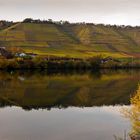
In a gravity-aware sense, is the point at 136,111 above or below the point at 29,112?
above

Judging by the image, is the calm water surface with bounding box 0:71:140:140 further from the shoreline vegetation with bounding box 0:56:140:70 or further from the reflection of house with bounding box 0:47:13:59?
the reflection of house with bounding box 0:47:13:59

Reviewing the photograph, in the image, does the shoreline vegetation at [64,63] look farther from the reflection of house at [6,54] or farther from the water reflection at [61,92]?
the water reflection at [61,92]

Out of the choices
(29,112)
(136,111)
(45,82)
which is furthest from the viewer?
(45,82)

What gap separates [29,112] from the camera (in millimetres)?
53781

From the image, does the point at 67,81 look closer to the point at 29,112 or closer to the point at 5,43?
the point at 29,112

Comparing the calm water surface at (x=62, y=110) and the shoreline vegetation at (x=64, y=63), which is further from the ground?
the calm water surface at (x=62, y=110)

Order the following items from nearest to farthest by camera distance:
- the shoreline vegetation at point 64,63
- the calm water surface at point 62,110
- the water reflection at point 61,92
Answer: the calm water surface at point 62,110, the water reflection at point 61,92, the shoreline vegetation at point 64,63

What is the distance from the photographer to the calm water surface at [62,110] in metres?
39.9

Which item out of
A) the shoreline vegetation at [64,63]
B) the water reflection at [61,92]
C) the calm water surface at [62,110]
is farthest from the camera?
the shoreline vegetation at [64,63]

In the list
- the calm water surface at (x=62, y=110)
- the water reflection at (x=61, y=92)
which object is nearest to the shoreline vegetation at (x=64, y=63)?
the water reflection at (x=61, y=92)

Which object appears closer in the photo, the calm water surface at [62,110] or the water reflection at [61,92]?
the calm water surface at [62,110]

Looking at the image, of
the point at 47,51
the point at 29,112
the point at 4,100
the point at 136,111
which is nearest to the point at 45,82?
the point at 4,100

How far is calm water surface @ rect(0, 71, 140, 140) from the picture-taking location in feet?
131

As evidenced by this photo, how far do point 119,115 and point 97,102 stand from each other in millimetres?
13257
